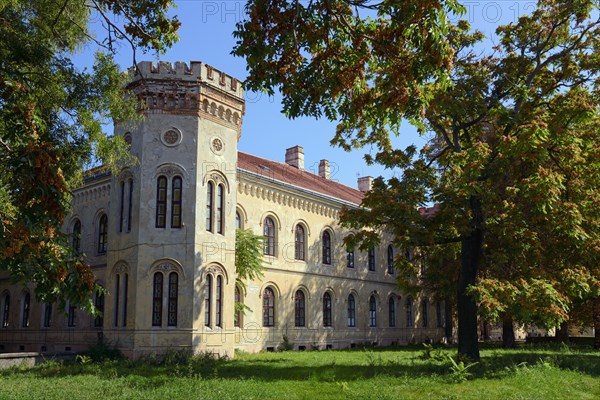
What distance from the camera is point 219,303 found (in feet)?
64.2

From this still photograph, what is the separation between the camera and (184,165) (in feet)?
63.7

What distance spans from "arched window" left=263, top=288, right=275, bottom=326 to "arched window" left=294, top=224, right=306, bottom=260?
2.71 metres

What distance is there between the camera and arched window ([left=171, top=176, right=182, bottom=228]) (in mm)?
19234

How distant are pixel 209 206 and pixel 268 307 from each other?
7423 millimetres

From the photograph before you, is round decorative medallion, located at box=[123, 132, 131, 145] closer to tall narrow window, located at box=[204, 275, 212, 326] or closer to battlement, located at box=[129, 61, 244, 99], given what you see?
battlement, located at box=[129, 61, 244, 99]

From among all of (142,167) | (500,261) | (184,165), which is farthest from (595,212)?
(142,167)

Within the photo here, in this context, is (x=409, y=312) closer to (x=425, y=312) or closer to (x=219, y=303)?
(x=425, y=312)

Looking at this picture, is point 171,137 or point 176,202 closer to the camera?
point 176,202

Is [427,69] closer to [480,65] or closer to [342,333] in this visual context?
[480,65]

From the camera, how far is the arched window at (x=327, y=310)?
28609 millimetres

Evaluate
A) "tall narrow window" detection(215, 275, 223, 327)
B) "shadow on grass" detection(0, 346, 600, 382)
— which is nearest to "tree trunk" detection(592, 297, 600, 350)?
"shadow on grass" detection(0, 346, 600, 382)

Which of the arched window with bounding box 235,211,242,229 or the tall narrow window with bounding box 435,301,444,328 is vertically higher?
the arched window with bounding box 235,211,242,229

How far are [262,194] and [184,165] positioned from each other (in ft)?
22.1

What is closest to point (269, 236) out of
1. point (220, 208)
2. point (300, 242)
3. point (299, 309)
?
point (300, 242)
